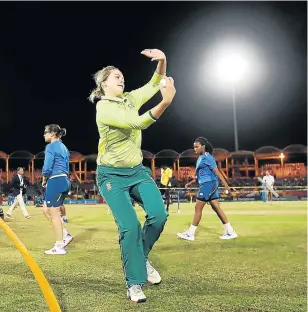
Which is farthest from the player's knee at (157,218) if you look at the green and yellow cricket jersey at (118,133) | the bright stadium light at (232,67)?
the bright stadium light at (232,67)

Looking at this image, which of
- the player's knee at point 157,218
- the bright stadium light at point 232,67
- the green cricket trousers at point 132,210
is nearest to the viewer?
the green cricket trousers at point 132,210

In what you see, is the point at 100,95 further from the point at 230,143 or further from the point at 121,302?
the point at 230,143

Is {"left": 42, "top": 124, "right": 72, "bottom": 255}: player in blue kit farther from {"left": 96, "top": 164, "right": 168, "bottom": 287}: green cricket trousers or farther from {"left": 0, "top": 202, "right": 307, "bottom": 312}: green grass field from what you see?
{"left": 96, "top": 164, "right": 168, "bottom": 287}: green cricket trousers

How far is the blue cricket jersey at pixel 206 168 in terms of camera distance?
8375mm

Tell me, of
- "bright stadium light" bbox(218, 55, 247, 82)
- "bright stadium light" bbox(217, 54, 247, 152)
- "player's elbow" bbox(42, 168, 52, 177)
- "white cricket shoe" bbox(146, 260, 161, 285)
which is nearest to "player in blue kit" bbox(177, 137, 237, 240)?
"player's elbow" bbox(42, 168, 52, 177)

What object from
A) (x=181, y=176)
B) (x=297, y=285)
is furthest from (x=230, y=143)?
(x=297, y=285)

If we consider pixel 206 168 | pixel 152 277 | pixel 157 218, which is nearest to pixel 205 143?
pixel 206 168

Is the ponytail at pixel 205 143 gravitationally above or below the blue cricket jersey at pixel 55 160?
above

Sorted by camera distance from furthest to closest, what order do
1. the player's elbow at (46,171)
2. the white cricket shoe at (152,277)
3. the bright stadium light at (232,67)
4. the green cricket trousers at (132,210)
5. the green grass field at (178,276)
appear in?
the bright stadium light at (232,67), the player's elbow at (46,171), the white cricket shoe at (152,277), the green cricket trousers at (132,210), the green grass field at (178,276)

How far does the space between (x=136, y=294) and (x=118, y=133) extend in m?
1.49

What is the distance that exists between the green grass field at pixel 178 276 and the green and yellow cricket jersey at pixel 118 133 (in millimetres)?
1296

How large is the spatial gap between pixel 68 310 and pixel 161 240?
15.8 ft

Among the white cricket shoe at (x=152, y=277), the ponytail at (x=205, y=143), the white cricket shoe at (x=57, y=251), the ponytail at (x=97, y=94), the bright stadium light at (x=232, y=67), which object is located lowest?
the white cricket shoe at (x=57, y=251)

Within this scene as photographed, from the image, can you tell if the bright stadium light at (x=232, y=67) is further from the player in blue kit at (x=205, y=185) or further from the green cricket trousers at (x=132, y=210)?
the green cricket trousers at (x=132, y=210)
